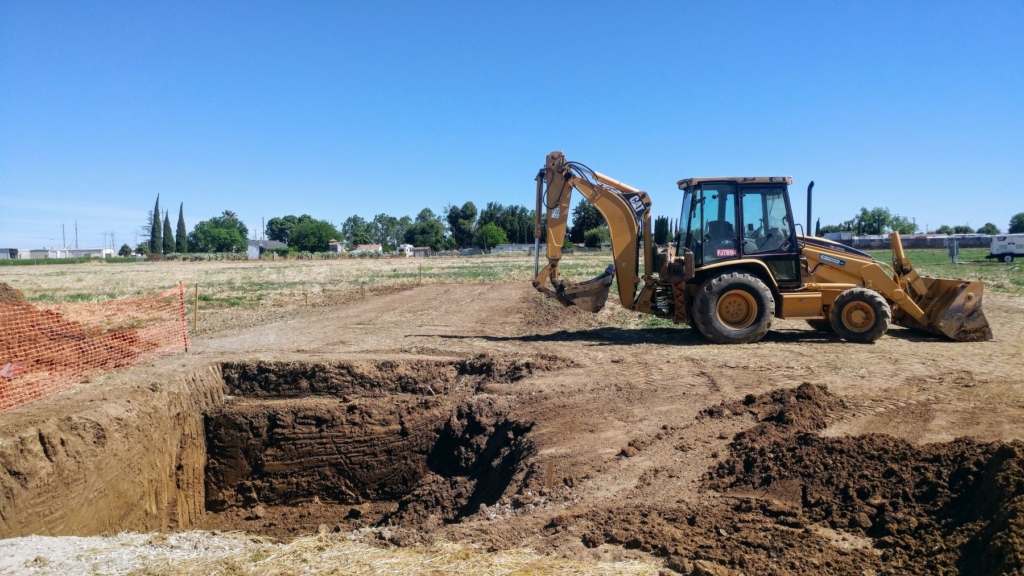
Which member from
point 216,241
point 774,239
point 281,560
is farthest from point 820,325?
point 216,241

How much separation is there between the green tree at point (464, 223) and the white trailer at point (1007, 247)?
70.8m

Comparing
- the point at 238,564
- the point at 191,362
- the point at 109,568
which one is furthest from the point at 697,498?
the point at 191,362

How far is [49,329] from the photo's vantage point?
1097 centimetres

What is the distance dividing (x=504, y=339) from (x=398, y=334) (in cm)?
239

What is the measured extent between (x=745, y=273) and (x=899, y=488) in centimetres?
644

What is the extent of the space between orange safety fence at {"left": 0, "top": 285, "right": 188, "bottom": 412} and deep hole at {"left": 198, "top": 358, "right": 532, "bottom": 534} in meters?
1.99

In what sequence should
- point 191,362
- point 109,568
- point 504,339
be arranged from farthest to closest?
point 504,339, point 191,362, point 109,568

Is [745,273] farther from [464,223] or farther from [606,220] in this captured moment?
[464,223]

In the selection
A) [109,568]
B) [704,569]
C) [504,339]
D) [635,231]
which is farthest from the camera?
[504,339]

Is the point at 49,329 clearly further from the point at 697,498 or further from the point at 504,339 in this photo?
the point at 697,498

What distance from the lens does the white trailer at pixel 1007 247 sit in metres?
42.9

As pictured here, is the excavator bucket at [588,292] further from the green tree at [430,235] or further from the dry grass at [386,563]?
the green tree at [430,235]

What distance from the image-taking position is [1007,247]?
43.1 meters

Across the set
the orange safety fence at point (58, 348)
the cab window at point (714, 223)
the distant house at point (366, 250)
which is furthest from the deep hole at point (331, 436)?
the distant house at point (366, 250)
